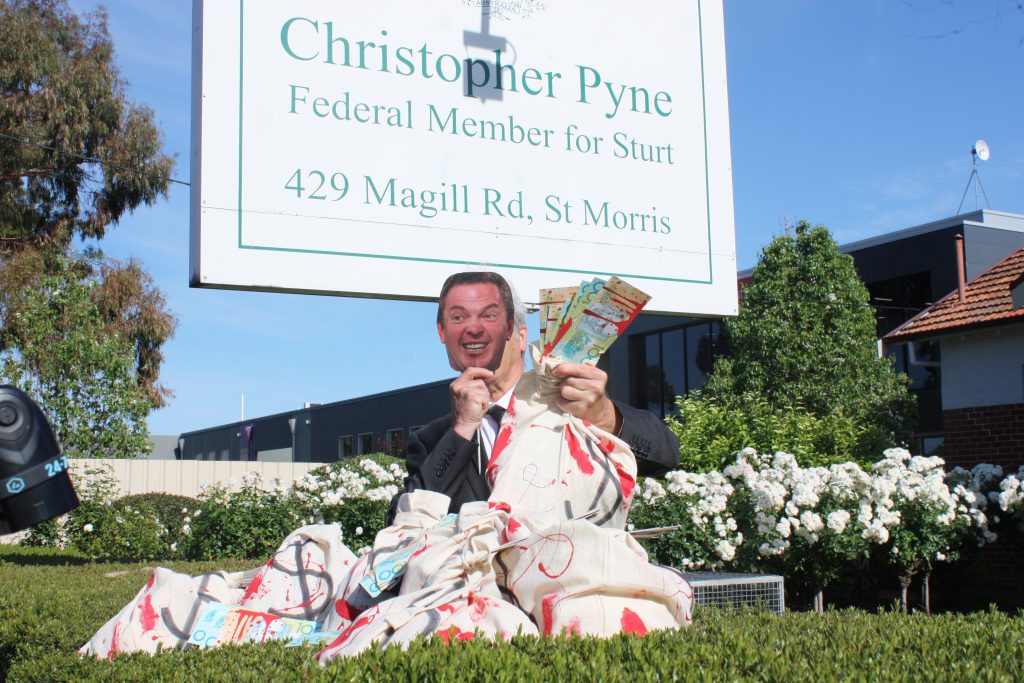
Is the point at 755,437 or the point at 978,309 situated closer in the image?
the point at 755,437

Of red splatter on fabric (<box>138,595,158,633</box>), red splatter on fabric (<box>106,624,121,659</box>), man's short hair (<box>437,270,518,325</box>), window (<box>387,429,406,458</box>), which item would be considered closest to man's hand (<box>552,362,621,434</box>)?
man's short hair (<box>437,270,518,325</box>)

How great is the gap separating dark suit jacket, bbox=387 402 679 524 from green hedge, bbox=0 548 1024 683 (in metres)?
0.62

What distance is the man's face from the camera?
3697mm

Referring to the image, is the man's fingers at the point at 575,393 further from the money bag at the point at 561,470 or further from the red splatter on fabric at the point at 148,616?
the red splatter on fabric at the point at 148,616

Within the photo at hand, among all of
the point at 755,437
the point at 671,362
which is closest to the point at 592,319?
the point at 755,437

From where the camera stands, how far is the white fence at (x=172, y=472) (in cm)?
2058

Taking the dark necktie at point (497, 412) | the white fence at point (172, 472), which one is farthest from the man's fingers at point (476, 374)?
the white fence at point (172, 472)

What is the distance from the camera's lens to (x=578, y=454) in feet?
9.80

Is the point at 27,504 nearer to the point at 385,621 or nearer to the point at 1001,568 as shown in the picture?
the point at 385,621

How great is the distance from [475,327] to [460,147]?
1316 millimetres

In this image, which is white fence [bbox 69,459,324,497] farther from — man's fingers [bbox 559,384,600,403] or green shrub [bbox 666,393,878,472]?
man's fingers [bbox 559,384,600,403]

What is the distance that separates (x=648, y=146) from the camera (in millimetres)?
5133

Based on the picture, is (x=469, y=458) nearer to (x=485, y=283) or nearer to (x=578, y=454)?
(x=578, y=454)

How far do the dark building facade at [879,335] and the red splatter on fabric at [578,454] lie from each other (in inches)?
401
